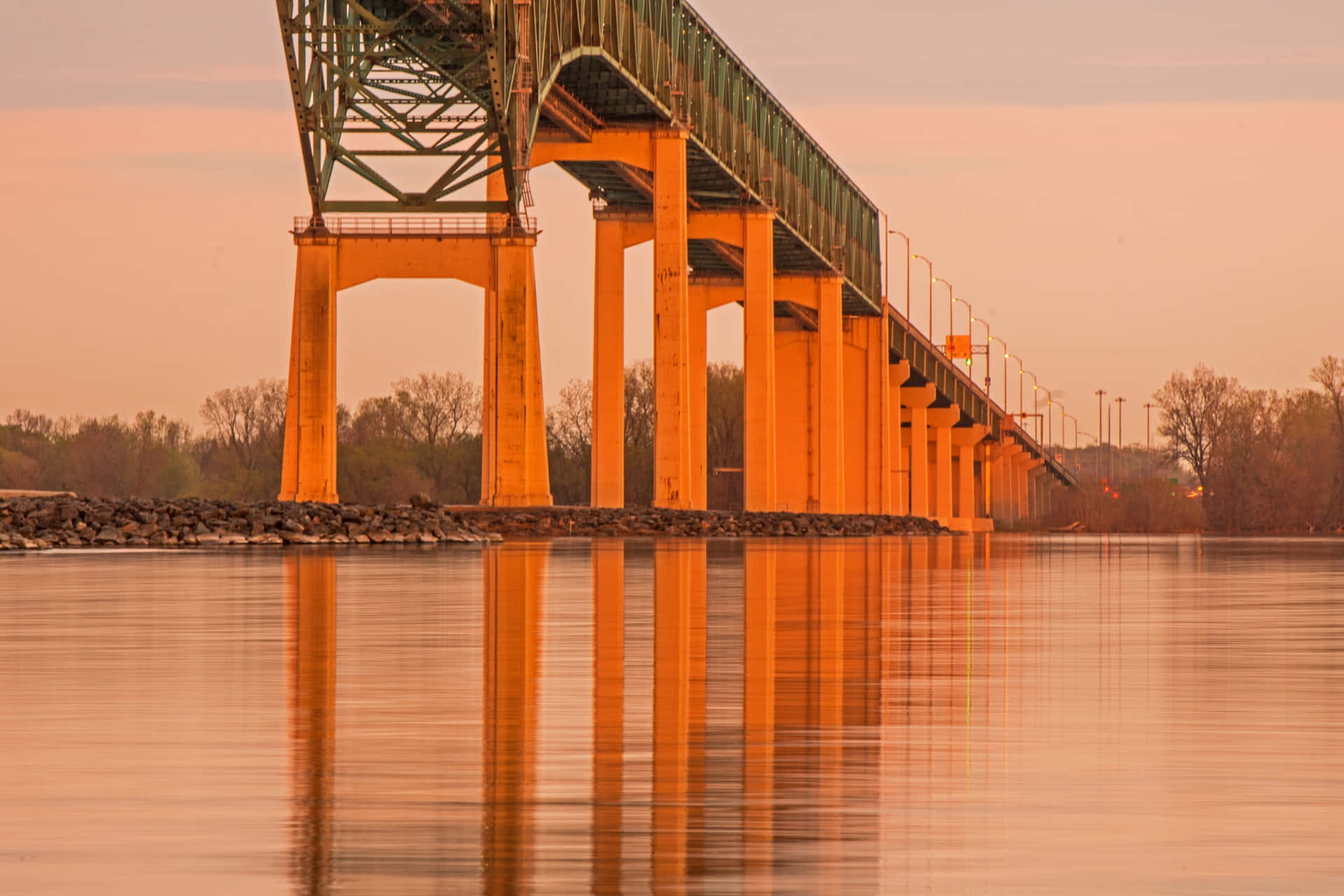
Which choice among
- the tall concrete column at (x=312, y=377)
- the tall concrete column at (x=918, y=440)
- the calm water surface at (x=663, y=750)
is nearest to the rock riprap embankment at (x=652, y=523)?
the tall concrete column at (x=312, y=377)

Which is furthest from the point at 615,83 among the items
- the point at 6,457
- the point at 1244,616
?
the point at 6,457

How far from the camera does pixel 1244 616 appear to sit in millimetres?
16234

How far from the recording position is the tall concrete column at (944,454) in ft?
397

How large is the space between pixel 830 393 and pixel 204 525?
49957 mm

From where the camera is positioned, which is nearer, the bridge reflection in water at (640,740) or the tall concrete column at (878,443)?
the bridge reflection in water at (640,740)

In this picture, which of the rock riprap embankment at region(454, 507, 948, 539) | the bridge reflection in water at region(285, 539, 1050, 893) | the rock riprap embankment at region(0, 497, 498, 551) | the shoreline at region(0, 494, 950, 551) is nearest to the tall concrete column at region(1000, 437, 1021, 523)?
the rock riprap embankment at region(454, 507, 948, 539)

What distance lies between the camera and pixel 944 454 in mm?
122875

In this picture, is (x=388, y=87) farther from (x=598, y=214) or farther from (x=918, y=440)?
(x=918, y=440)

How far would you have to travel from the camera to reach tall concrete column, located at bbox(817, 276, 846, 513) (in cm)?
8325

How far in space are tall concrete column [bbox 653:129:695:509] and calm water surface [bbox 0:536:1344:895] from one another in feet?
140

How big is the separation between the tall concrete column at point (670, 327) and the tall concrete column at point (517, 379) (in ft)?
28.3

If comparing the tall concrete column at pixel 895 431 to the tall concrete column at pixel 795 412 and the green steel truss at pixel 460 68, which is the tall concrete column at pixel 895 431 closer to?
the tall concrete column at pixel 795 412

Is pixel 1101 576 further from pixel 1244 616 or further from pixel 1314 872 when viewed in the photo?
pixel 1314 872

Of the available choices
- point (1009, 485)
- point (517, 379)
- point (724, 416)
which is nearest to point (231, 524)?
point (517, 379)
